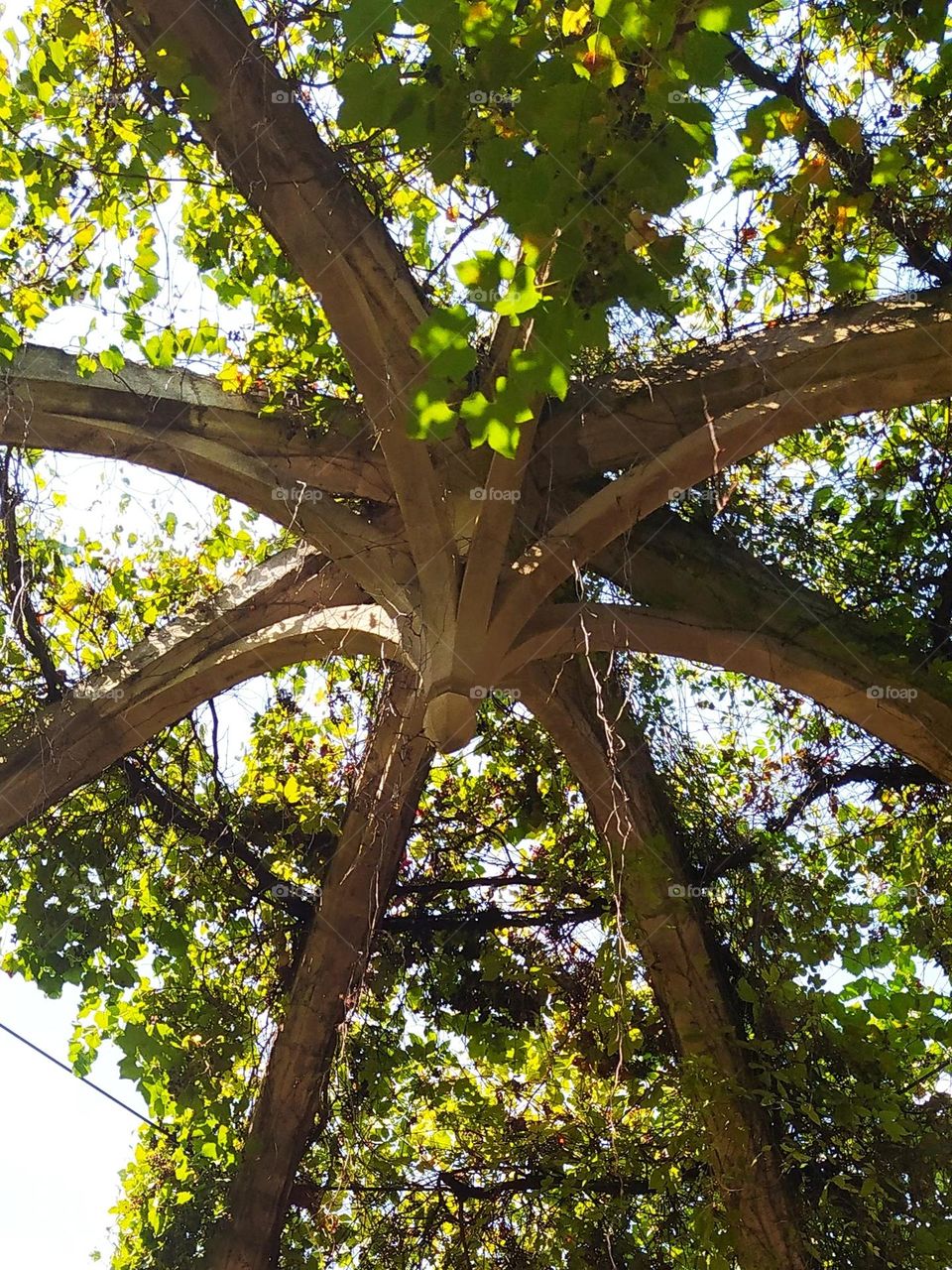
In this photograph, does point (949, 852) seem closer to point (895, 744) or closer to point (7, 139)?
point (895, 744)

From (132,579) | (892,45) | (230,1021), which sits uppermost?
(892,45)

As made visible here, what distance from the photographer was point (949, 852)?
496 centimetres

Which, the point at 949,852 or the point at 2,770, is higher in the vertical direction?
the point at 949,852

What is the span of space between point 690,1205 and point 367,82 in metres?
4.13

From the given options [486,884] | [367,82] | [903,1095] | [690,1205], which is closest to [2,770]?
[486,884]

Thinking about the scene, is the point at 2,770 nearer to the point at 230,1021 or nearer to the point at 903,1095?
the point at 230,1021

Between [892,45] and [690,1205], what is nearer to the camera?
[892,45]

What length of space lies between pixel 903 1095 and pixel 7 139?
15.8 feet

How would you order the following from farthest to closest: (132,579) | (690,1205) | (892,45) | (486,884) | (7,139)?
(132,579)
(486,884)
(690,1205)
(7,139)
(892,45)

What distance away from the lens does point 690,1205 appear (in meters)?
4.38

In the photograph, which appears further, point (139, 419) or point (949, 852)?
point (949, 852)

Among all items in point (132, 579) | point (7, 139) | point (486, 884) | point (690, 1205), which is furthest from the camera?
point (132, 579)

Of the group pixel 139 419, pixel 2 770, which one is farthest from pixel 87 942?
pixel 139 419

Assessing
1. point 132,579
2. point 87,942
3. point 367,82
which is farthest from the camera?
point 132,579
